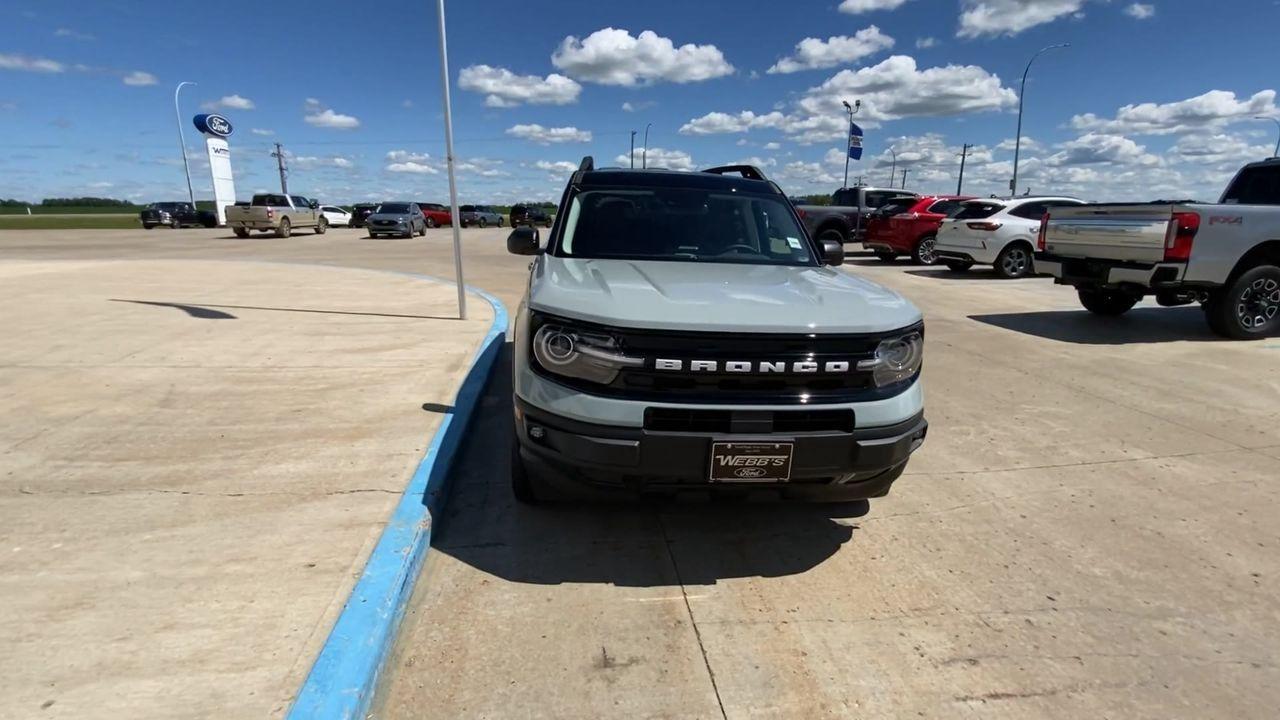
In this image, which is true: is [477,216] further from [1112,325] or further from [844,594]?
[844,594]

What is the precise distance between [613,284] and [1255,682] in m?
2.81

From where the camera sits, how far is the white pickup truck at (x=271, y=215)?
2628 centimetres

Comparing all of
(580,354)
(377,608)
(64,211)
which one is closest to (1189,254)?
(580,354)

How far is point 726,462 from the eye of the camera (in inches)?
102

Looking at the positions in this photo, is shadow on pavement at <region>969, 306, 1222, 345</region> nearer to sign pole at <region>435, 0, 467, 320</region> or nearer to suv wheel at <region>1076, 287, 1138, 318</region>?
suv wheel at <region>1076, 287, 1138, 318</region>

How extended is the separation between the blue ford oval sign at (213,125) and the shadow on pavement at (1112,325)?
4433 cm

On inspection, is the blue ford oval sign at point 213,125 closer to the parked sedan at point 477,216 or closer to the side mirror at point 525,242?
the parked sedan at point 477,216

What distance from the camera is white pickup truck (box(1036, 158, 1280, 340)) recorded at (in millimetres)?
7172

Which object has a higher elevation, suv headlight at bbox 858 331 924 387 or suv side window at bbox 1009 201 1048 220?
suv side window at bbox 1009 201 1048 220

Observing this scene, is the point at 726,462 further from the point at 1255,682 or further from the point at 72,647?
the point at 72,647

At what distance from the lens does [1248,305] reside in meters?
7.70

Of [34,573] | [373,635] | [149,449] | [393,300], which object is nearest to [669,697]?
[373,635]

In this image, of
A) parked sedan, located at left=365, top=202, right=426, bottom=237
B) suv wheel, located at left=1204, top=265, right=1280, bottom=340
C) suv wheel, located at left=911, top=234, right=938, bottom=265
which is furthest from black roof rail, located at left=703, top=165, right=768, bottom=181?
parked sedan, located at left=365, top=202, right=426, bottom=237

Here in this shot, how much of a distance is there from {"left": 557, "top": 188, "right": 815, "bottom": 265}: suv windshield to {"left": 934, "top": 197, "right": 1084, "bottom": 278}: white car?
1094cm
